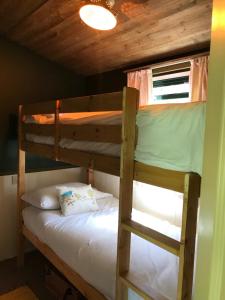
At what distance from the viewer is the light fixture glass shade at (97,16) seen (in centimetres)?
168

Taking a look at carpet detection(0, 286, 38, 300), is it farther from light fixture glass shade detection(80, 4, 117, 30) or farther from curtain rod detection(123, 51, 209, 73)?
curtain rod detection(123, 51, 209, 73)

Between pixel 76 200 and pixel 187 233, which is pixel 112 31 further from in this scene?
pixel 187 233

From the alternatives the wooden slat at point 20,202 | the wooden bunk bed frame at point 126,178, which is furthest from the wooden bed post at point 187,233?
the wooden slat at point 20,202

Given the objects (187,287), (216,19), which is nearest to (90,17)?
(216,19)

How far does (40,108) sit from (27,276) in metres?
1.87

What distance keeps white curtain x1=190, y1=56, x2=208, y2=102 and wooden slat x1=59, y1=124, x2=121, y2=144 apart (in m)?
1.12

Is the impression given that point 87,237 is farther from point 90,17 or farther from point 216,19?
point 216,19

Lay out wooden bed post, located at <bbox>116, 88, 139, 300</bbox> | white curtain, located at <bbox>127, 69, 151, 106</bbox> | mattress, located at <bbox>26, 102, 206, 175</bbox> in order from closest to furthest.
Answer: mattress, located at <bbox>26, 102, 206, 175</bbox> < wooden bed post, located at <bbox>116, 88, 139, 300</bbox> < white curtain, located at <bbox>127, 69, 151, 106</bbox>

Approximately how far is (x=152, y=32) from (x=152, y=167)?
155 centimetres

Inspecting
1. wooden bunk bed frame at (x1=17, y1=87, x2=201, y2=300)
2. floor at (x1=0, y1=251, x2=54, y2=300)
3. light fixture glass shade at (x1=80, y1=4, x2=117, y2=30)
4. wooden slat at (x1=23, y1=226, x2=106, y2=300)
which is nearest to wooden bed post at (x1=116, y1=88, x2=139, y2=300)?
wooden bunk bed frame at (x1=17, y1=87, x2=201, y2=300)

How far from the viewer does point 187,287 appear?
3.86ft

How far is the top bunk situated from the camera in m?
1.18

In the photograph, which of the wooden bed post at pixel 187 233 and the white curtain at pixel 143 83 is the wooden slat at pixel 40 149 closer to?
the white curtain at pixel 143 83

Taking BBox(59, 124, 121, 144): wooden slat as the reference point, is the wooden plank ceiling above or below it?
above
